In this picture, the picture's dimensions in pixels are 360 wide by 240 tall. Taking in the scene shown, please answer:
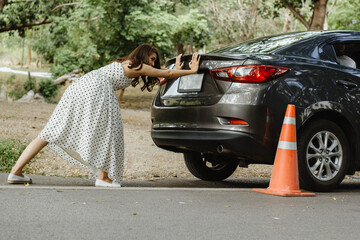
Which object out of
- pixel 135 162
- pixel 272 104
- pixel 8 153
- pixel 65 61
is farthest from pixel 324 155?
pixel 65 61

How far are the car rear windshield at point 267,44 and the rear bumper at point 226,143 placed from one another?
41.5 inches

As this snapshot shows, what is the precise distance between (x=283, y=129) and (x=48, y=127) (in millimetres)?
2320

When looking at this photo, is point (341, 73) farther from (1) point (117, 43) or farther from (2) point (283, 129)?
(1) point (117, 43)

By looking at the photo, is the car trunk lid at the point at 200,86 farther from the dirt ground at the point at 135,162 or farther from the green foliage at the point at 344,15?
the green foliage at the point at 344,15

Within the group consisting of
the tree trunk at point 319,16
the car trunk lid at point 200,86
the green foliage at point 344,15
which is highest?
the green foliage at point 344,15

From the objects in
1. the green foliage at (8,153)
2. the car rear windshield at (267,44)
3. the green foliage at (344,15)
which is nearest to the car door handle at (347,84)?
the car rear windshield at (267,44)

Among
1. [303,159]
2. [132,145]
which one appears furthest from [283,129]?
[132,145]

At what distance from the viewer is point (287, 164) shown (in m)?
5.60

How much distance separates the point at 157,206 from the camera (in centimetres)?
480

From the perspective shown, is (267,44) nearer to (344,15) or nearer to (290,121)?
(290,121)

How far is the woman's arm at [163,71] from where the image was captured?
5.88 m

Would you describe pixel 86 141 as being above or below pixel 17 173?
above

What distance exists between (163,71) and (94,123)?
0.90 metres

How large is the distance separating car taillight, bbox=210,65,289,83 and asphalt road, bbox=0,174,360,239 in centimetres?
114
